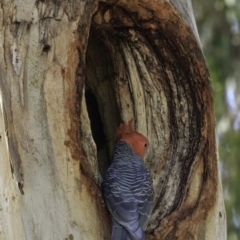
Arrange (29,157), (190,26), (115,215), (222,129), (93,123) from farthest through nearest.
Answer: (222,129), (93,123), (190,26), (115,215), (29,157)

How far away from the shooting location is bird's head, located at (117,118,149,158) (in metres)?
4.52

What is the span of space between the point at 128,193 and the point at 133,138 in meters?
0.44

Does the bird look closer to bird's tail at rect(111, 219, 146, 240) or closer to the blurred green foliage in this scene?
bird's tail at rect(111, 219, 146, 240)

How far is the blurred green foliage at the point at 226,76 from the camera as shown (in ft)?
23.1

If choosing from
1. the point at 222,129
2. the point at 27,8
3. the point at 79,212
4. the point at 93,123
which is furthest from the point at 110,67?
the point at 222,129

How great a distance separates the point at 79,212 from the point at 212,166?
3.03 feet

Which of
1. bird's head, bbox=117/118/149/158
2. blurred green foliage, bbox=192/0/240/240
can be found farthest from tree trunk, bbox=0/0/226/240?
blurred green foliage, bbox=192/0/240/240

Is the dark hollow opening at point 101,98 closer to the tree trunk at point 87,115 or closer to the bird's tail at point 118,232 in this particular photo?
the tree trunk at point 87,115

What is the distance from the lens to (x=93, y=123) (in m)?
5.09

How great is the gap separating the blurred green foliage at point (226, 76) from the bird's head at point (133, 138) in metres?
2.65

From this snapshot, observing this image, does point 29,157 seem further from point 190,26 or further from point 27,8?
point 190,26

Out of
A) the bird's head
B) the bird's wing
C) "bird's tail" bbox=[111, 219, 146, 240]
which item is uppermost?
the bird's head

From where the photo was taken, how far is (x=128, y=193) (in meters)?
4.30

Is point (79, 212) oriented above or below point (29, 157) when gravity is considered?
below
